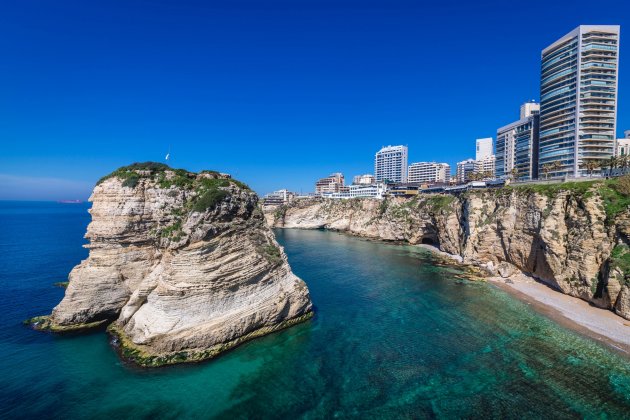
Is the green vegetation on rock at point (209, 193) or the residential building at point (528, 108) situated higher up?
the residential building at point (528, 108)

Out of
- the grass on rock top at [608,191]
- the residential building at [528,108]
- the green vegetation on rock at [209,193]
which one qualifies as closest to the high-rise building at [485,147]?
the residential building at [528,108]

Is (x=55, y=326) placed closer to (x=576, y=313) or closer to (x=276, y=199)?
(x=576, y=313)

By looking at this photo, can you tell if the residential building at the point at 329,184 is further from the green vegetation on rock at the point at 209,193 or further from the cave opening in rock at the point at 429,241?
the green vegetation on rock at the point at 209,193

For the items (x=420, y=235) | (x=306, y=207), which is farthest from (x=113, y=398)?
(x=306, y=207)

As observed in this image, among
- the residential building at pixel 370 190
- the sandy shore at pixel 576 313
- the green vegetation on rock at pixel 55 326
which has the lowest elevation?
the sandy shore at pixel 576 313

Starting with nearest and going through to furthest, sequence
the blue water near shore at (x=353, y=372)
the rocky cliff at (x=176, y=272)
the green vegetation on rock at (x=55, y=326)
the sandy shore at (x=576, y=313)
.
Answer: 1. the blue water near shore at (x=353, y=372)
2. the rocky cliff at (x=176, y=272)
3. the sandy shore at (x=576, y=313)
4. the green vegetation on rock at (x=55, y=326)
